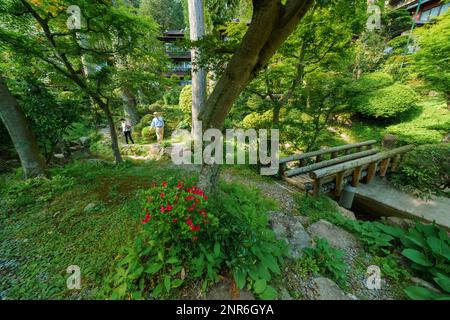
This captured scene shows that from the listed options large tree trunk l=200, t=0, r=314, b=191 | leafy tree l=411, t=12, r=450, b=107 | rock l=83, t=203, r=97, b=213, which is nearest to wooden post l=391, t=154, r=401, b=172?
leafy tree l=411, t=12, r=450, b=107

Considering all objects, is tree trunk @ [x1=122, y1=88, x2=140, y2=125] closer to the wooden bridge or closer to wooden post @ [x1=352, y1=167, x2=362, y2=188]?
the wooden bridge

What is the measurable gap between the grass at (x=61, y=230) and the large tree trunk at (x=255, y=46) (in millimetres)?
1859

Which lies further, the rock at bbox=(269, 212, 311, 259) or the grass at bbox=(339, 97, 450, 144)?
the grass at bbox=(339, 97, 450, 144)

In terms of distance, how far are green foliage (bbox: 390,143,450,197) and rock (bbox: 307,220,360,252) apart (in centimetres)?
391

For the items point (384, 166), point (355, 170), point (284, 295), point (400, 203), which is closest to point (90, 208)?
point (284, 295)

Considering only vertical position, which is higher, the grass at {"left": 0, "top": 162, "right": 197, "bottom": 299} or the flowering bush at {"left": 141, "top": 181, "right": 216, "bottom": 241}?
the flowering bush at {"left": 141, "top": 181, "right": 216, "bottom": 241}

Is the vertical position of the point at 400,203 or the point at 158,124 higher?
the point at 158,124

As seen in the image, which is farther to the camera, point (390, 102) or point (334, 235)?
point (390, 102)

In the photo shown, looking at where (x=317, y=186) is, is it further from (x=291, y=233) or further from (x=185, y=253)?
(x=185, y=253)

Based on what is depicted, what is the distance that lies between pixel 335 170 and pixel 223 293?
4.05 m

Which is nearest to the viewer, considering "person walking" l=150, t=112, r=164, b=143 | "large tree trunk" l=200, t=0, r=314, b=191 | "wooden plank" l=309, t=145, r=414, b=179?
"large tree trunk" l=200, t=0, r=314, b=191

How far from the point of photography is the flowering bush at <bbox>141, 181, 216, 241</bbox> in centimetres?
164

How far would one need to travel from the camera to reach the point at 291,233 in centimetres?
280
